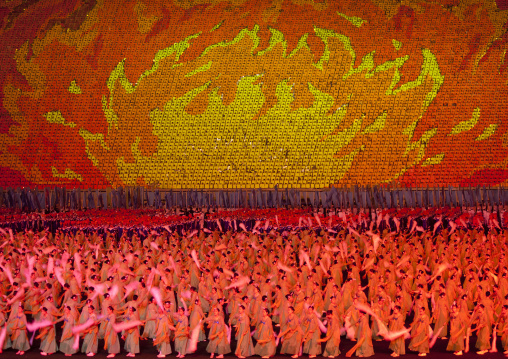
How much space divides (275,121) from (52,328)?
Result: 52.4ft

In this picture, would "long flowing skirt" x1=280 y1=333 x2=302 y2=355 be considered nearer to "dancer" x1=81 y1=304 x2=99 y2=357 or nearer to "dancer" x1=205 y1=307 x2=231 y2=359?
"dancer" x1=205 y1=307 x2=231 y2=359

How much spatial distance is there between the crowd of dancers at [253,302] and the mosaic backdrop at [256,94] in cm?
1038

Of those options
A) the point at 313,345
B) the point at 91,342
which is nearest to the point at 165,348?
the point at 91,342

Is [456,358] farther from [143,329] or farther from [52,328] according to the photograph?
[52,328]

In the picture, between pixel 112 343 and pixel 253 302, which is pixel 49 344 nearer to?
pixel 112 343

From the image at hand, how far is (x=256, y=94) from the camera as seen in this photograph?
24109 mm

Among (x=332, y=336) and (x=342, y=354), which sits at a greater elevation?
(x=332, y=336)

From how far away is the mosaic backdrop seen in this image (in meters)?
22.5

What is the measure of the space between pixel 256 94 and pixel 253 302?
16.1 metres

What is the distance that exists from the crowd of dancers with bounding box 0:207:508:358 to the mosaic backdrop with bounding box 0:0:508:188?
10.4m

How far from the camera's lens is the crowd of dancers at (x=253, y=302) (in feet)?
26.1

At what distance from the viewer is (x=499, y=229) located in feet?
50.1

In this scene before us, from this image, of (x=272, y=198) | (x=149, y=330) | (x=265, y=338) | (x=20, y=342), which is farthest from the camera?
(x=272, y=198)

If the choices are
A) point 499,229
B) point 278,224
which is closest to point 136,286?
point 278,224
